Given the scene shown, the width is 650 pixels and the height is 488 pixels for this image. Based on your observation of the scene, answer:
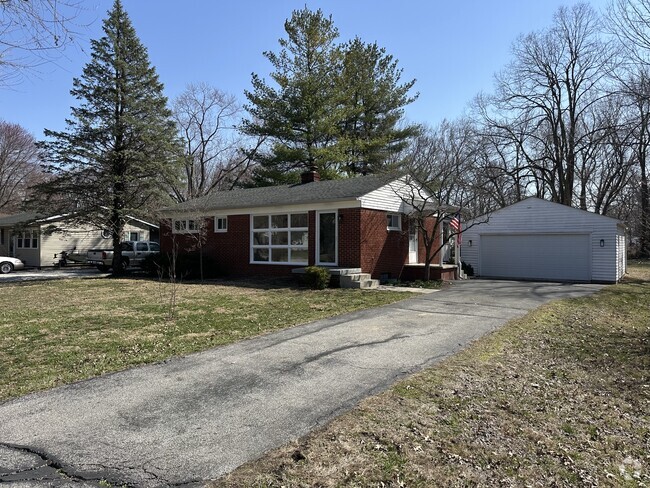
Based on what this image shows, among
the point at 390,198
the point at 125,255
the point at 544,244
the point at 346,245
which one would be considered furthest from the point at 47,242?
the point at 544,244

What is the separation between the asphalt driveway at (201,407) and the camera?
10.3 feet

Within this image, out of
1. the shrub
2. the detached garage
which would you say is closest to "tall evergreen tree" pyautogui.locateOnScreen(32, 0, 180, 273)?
the shrub

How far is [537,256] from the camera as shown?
792 inches

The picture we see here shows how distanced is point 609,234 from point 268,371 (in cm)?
1784

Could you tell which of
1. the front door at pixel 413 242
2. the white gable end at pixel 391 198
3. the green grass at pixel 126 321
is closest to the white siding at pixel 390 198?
the white gable end at pixel 391 198

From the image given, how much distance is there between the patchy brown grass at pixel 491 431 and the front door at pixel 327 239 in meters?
9.57

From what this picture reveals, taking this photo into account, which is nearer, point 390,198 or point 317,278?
point 317,278

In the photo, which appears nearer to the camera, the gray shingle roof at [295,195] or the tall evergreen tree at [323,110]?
the gray shingle roof at [295,195]

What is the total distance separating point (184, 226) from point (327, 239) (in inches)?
324

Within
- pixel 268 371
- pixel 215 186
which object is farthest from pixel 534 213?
pixel 215 186

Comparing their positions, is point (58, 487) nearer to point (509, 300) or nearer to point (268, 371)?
point (268, 371)

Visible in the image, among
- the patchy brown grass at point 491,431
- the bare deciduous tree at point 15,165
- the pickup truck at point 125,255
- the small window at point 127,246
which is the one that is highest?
the bare deciduous tree at point 15,165

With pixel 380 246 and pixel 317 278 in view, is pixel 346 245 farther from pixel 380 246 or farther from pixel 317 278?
pixel 317 278

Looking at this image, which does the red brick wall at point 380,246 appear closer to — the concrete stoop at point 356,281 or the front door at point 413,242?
the front door at point 413,242
